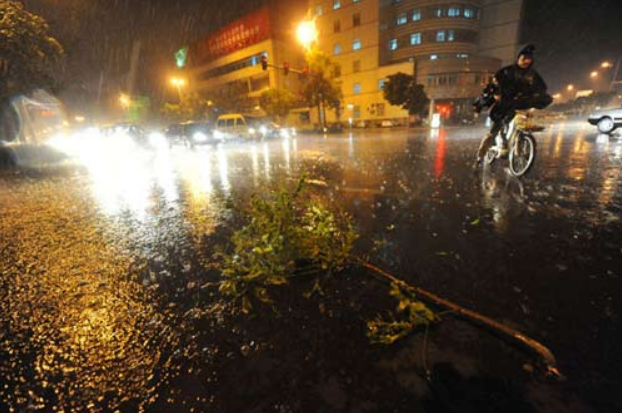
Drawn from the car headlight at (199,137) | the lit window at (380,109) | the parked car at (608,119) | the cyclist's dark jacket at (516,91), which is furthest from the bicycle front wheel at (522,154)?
the lit window at (380,109)

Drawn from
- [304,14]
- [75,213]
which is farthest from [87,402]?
[304,14]

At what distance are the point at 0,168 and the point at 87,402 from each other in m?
18.5

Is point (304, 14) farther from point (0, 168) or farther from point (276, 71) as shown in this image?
point (0, 168)

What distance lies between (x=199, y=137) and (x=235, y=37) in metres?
58.9

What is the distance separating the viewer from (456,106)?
150ft

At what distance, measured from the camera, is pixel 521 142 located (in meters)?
5.35

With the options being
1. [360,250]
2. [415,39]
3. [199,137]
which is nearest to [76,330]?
[360,250]

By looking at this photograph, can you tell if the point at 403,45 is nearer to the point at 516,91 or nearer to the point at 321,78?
the point at 321,78

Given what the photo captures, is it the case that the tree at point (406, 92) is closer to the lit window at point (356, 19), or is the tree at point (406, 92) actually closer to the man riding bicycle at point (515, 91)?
the lit window at point (356, 19)

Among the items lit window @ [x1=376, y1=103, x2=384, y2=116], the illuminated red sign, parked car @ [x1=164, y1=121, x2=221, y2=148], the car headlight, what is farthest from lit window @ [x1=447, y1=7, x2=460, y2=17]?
the car headlight

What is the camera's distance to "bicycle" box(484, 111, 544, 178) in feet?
16.8

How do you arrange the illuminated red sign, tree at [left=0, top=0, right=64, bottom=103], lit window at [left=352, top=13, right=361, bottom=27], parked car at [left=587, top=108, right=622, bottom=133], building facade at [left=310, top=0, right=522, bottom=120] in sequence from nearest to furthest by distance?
1. parked car at [left=587, top=108, right=622, bottom=133]
2. tree at [left=0, top=0, right=64, bottom=103]
3. building facade at [left=310, top=0, right=522, bottom=120]
4. lit window at [left=352, top=13, right=361, bottom=27]
5. the illuminated red sign

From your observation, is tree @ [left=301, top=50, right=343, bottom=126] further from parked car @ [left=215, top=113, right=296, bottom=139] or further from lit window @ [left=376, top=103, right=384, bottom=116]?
parked car @ [left=215, top=113, right=296, bottom=139]

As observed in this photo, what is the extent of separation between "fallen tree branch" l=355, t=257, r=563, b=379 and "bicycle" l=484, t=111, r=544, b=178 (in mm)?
4824
